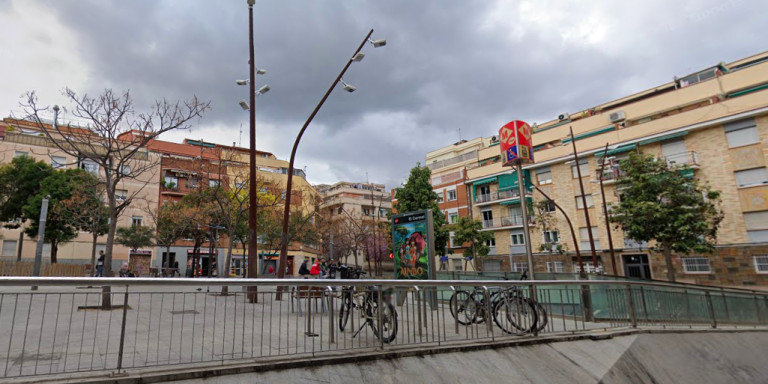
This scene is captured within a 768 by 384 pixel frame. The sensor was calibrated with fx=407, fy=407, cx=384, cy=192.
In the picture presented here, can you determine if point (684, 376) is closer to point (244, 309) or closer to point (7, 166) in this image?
point (244, 309)

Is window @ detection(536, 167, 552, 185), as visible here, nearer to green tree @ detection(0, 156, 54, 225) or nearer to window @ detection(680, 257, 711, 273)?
window @ detection(680, 257, 711, 273)

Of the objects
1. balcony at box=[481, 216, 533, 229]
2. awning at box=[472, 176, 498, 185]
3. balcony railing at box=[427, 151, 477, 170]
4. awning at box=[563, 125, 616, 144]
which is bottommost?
balcony at box=[481, 216, 533, 229]

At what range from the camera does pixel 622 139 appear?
32125 mm

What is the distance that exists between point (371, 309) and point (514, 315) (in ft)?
9.03

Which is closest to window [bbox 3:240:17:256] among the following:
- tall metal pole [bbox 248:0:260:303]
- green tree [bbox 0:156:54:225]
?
green tree [bbox 0:156:54:225]

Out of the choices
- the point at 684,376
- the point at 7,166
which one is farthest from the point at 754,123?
the point at 7,166

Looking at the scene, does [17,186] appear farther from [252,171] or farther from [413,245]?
[413,245]

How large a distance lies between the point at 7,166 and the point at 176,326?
35503mm

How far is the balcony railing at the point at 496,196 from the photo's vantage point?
39634 mm

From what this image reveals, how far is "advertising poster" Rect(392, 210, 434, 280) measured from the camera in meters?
11.3

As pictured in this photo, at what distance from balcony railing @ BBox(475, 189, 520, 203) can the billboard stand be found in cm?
2890

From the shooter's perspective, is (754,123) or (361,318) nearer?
(361,318)

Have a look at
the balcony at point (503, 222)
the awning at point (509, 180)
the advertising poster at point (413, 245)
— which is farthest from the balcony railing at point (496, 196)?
the advertising poster at point (413, 245)

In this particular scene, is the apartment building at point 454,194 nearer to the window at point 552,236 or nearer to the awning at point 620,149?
the window at point 552,236
